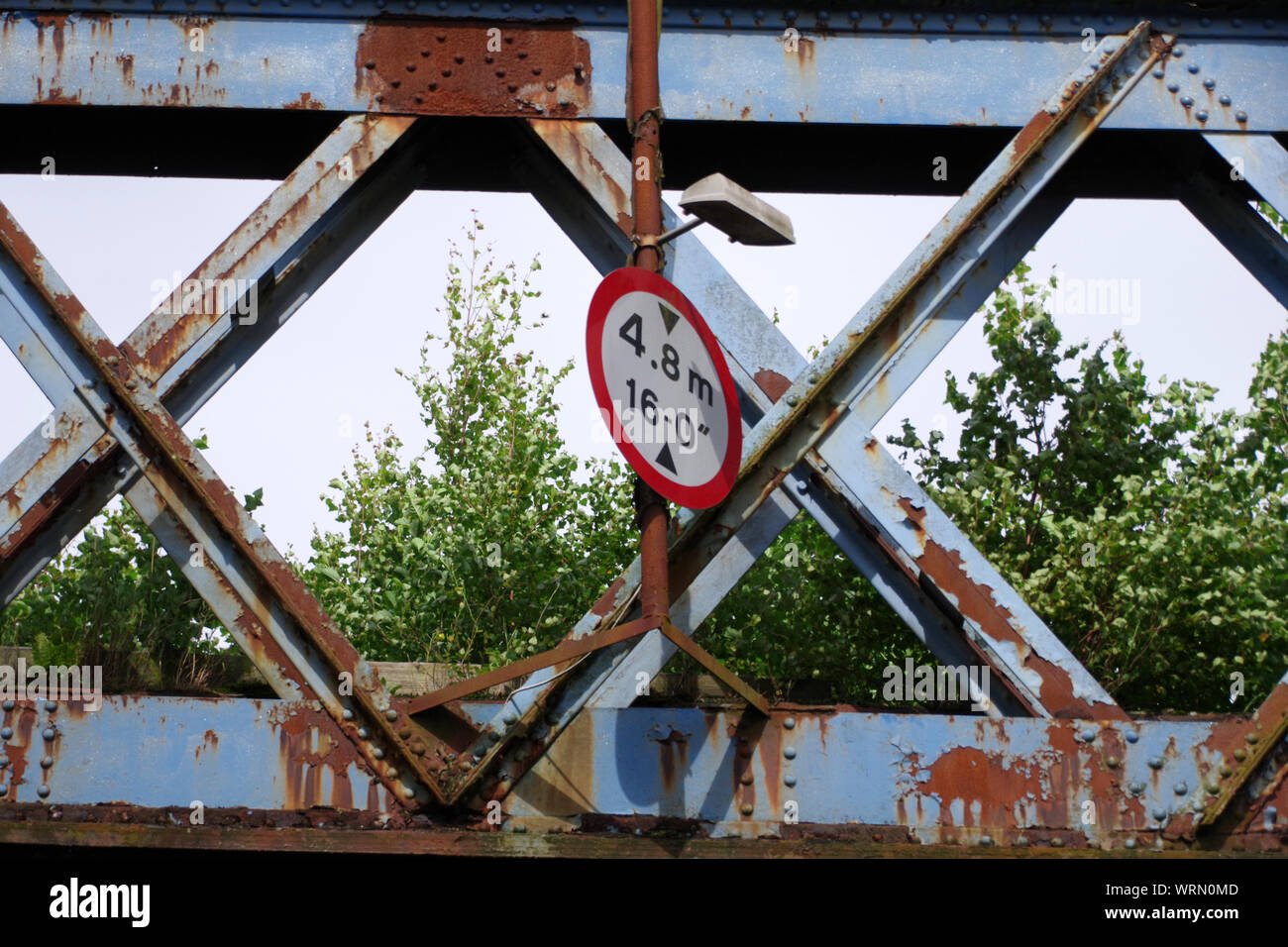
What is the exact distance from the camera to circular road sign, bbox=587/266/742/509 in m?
4.33

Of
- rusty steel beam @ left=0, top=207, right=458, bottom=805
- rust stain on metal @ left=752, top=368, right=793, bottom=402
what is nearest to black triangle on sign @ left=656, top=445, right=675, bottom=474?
rust stain on metal @ left=752, top=368, right=793, bottom=402

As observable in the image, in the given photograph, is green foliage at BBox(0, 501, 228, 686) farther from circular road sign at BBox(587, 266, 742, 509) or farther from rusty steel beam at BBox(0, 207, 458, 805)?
circular road sign at BBox(587, 266, 742, 509)

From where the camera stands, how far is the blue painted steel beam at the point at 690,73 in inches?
212

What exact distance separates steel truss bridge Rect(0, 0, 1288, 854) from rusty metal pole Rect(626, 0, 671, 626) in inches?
8.0

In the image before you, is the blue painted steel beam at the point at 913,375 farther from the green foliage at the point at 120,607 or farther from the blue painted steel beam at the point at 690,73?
the green foliage at the point at 120,607

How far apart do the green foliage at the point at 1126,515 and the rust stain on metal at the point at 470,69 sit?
605cm

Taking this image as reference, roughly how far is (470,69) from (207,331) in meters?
1.50

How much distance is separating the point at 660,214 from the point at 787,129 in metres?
1.09

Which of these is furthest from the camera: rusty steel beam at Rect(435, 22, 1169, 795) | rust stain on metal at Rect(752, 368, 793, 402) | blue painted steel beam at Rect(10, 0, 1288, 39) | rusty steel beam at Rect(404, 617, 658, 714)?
blue painted steel beam at Rect(10, 0, 1288, 39)

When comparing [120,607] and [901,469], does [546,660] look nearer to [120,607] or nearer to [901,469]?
[901,469]
